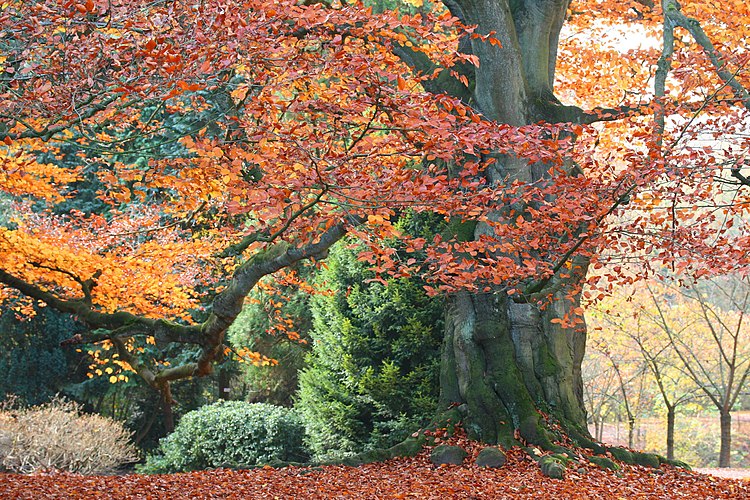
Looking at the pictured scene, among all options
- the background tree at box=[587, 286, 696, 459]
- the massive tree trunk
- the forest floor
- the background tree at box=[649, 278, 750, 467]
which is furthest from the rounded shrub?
the background tree at box=[649, 278, 750, 467]

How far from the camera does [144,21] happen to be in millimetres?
4613

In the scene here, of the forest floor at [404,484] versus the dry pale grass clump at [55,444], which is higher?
the forest floor at [404,484]

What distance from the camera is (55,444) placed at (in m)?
10.5

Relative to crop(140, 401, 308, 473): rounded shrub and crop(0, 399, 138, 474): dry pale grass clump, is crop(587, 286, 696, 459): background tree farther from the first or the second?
crop(0, 399, 138, 474): dry pale grass clump

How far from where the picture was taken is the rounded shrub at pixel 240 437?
33.9 ft

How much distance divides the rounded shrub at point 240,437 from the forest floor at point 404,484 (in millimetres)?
2863

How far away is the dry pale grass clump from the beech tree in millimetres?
1879

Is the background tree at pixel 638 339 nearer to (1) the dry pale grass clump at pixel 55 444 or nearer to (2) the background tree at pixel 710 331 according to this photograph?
(2) the background tree at pixel 710 331

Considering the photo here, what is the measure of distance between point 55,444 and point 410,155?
768 cm

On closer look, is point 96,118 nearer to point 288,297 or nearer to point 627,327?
point 288,297

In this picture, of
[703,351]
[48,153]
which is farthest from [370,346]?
[703,351]

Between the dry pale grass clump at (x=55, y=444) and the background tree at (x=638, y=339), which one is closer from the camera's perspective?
the dry pale grass clump at (x=55, y=444)

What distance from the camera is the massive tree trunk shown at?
24.1 ft

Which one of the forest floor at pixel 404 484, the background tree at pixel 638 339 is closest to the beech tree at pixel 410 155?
the forest floor at pixel 404 484
